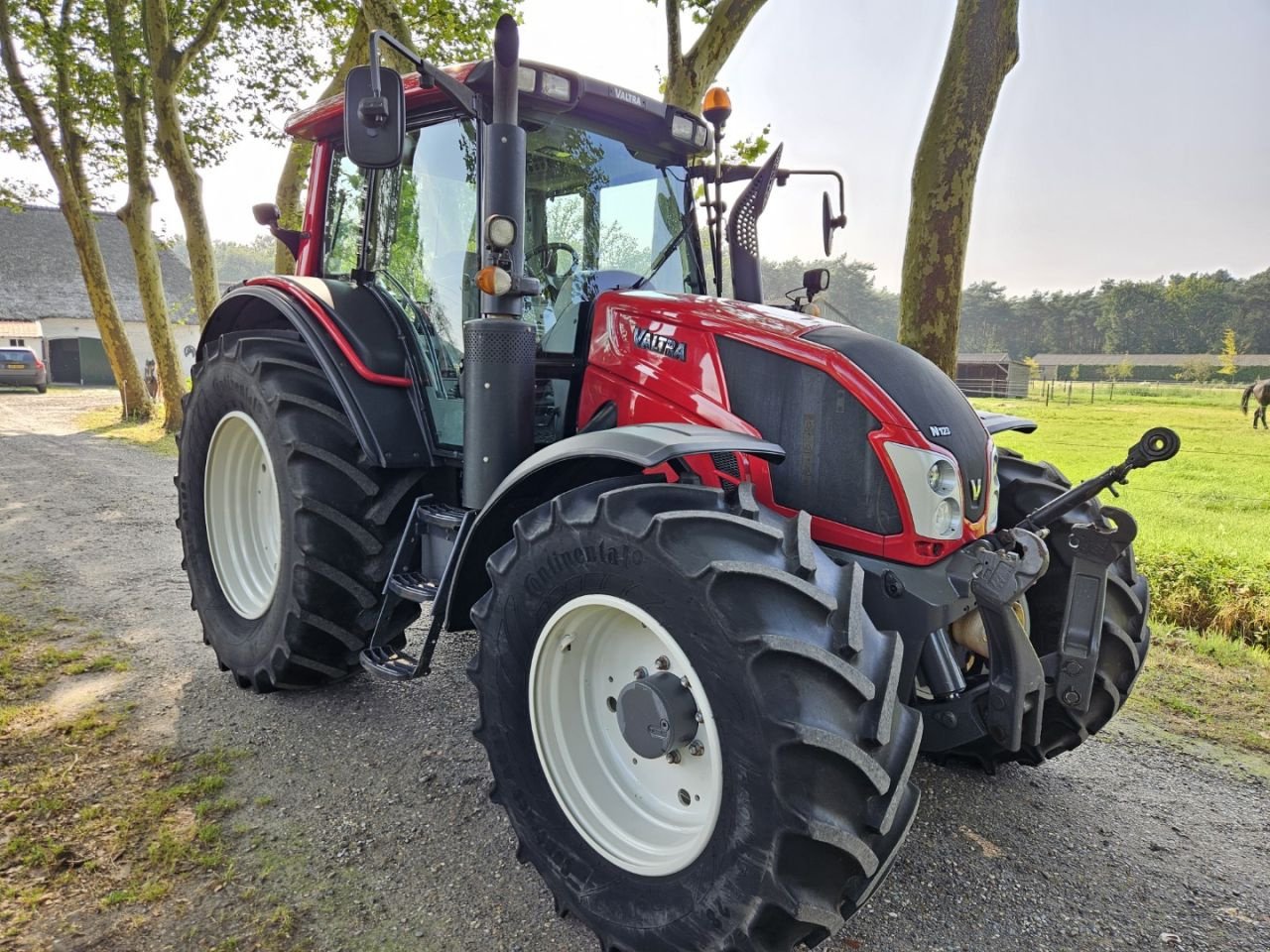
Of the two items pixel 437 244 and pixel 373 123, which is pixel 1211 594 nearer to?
pixel 437 244

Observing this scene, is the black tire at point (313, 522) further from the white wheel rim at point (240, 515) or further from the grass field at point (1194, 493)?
the grass field at point (1194, 493)

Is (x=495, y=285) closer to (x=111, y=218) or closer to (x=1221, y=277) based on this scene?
(x=1221, y=277)

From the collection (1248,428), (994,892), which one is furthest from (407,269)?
(1248,428)

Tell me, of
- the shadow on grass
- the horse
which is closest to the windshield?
the horse

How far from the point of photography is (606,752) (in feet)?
7.60

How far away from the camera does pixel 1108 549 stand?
2.21 metres

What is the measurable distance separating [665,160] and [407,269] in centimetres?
116

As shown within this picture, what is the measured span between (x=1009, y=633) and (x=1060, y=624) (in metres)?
0.62

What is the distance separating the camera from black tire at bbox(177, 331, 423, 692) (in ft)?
10.0

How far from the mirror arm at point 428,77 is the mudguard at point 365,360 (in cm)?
99

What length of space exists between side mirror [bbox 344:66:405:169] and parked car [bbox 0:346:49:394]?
91.6 feet

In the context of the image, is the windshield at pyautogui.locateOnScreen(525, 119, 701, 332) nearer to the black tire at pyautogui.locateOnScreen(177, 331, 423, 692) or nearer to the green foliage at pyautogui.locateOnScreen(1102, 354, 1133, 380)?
the black tire at pyautogui.locateOnScreen(177, 331, 423, 692)

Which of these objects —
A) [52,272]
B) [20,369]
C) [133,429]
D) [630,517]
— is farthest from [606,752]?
[52,272]

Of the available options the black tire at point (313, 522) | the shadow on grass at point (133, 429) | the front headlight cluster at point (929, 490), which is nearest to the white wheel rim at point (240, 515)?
the black tire at point (313, 522)
